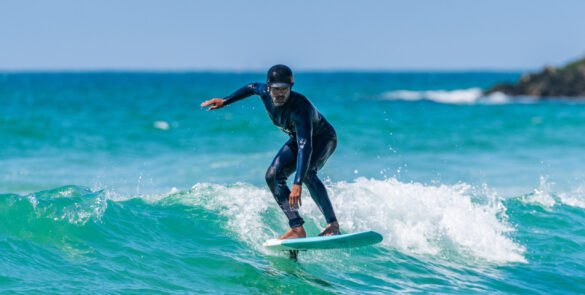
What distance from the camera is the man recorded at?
19.7 ft

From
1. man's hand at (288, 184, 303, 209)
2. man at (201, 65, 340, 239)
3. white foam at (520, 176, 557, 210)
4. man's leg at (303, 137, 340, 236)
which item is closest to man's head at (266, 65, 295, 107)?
man at (201, 65, 340, 239)

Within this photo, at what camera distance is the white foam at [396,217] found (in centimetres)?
831

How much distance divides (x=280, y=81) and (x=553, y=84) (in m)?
51.6

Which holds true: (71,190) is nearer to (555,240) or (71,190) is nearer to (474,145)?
(555,240)

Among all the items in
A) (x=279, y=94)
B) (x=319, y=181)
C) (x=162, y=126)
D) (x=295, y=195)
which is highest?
(x=162, y=126)

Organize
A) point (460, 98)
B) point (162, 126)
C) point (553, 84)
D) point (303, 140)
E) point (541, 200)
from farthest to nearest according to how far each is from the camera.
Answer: point (460, 98) < point (553, 84) < point (162, 126) < point (541, 200) < point (303, 140)

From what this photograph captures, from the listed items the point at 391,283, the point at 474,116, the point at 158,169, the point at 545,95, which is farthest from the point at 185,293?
the point at 545,95

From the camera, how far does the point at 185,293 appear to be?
6.22m

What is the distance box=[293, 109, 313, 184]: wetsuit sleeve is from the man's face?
0.19 metres

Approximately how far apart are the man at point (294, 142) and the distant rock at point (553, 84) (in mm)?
49188

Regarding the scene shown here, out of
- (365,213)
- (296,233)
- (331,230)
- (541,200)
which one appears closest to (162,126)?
(541,200)

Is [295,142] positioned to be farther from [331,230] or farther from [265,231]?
[265,231]

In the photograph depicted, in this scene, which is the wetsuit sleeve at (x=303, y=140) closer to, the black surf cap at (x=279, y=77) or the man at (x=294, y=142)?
the man at (x=294, y=142)

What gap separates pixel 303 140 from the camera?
6.02 metres
